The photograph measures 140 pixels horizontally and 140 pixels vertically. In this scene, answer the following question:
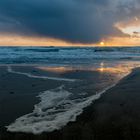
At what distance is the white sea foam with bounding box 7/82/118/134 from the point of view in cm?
716

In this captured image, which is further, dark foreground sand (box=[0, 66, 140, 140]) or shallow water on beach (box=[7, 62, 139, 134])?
shallow water on beach (box=[7, 62, 139, 134])

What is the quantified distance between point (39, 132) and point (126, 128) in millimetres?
2207

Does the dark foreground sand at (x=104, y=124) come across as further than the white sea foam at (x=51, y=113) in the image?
No

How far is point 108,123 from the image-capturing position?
738 centimetres

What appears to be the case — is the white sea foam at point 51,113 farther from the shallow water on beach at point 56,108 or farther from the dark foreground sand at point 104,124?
the dark foreground sand at point 104,124

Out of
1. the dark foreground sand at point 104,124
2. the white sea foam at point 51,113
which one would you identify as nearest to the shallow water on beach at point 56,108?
the white sea foam at point 51,113

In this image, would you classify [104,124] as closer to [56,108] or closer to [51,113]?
[51,113]

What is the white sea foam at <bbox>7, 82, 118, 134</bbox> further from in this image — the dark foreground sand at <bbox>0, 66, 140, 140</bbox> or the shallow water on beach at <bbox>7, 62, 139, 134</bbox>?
the dark foreground sand at <bbox>0, 66, 140, 140</bbox>

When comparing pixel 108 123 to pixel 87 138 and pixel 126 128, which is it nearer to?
pixel 126 128

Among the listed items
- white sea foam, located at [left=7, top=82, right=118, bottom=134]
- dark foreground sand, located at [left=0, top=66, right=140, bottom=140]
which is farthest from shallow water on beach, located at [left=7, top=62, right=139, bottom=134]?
dark foreground sand, located at [left=0, top=66, right=140, bottom=140]

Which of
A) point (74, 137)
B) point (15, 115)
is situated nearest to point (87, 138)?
point (74, 137)

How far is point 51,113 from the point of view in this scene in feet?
28.4

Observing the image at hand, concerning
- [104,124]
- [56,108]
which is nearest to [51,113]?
[56,108]

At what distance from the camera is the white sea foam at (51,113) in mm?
7164
